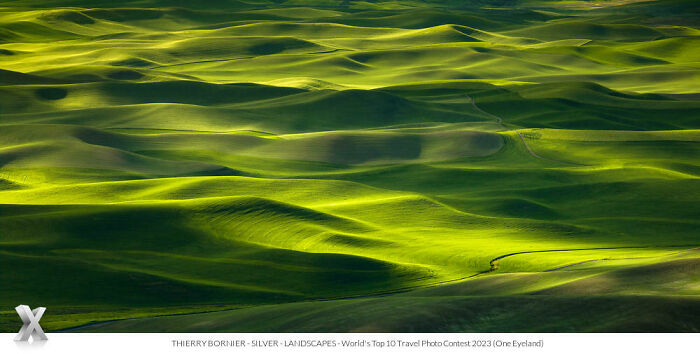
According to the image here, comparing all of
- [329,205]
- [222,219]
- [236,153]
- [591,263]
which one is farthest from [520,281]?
[236,153]

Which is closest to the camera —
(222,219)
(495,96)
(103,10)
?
(222,219)

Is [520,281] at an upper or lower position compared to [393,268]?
upper

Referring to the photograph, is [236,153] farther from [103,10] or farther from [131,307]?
[103,10]

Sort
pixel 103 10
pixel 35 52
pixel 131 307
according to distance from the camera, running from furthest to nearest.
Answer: pixel 103 10
pixel 35 52
pixel 131 307

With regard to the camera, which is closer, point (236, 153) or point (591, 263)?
point (591, 263)

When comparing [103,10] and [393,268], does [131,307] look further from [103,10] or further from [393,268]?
[103,10]

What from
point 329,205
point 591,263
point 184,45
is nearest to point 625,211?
point 329,205
